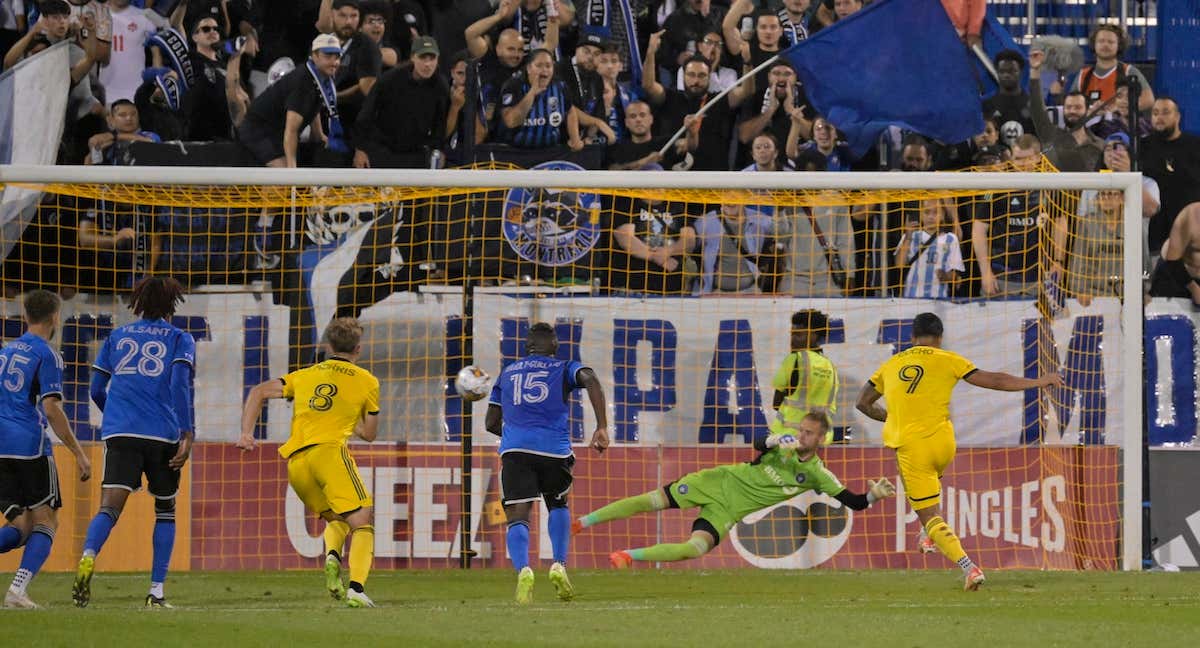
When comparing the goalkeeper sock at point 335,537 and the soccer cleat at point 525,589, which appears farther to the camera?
the goalkeeper sock at point 335,537

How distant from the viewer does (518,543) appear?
10.6 metres

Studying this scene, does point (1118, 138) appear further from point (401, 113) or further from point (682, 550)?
point (401, 113)

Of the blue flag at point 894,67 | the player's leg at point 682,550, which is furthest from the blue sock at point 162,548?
the blue flag at point 894,67

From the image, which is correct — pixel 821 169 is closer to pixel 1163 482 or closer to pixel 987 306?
pixel 987 306

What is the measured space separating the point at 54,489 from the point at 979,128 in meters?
9.24

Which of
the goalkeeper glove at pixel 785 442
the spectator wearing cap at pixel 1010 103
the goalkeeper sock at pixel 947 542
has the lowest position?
the goalkeeper sock at pixel 947 542

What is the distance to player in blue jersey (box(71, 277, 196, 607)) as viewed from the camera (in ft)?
33.8

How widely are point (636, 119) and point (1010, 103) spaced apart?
12.5 feet

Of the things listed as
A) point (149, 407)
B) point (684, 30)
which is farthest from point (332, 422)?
point (684, 30)

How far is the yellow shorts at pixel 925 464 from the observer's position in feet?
38.8

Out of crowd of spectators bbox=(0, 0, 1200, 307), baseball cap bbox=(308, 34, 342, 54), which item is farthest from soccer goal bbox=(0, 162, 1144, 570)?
baseball cap bbox=(308, 34, 342, 54)

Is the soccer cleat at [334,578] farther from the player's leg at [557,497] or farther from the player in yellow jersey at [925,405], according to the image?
the player in yellow jersey at [925,405]

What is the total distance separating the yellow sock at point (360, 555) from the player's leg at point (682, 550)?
2748 millimetres

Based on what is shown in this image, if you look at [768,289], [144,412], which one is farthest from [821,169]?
[144,412]
